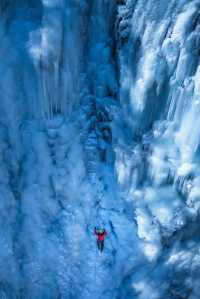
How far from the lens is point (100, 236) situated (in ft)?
18.0

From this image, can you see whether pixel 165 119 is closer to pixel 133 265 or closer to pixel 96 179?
pixel 96 179

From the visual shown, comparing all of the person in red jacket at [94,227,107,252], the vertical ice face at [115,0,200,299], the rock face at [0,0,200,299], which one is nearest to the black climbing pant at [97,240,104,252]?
the person in red jacket at [94,227,107,252]

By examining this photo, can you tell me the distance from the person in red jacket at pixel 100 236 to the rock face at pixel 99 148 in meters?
0.17

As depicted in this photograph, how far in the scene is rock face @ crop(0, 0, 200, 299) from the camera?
177 inches

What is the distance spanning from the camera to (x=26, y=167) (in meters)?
5.38

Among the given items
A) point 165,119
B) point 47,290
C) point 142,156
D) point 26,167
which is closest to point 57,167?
point 26,167

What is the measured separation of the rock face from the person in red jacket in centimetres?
17

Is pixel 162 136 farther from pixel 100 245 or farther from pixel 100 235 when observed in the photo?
pixel 100 245

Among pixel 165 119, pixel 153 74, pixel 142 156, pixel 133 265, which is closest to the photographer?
pixel 153 74

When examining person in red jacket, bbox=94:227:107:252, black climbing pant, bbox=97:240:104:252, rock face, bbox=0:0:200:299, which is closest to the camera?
rock face, bbox=0:0:200:299

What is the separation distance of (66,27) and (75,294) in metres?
4.94

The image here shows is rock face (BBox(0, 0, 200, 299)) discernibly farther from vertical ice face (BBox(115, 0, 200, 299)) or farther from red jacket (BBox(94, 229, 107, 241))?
red jacket (BBox(94, 229, 107, 241))

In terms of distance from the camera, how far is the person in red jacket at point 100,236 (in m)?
5.46

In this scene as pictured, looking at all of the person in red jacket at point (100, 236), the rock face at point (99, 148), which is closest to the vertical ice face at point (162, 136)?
the rock face at point (99, 148)
